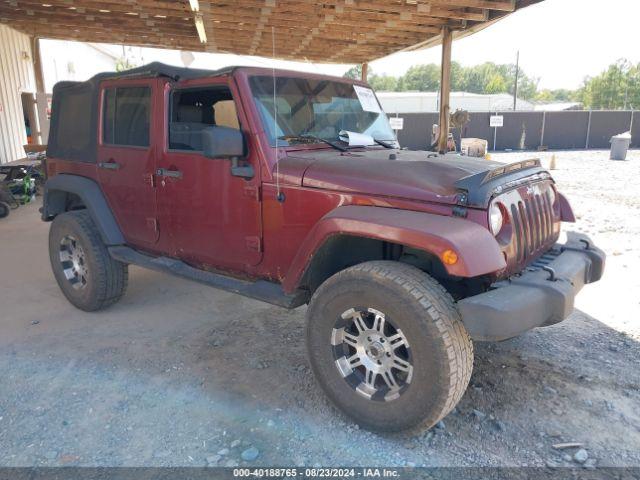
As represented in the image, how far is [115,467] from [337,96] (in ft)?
9.34

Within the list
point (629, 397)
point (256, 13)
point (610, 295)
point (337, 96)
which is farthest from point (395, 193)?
point (256, 13)

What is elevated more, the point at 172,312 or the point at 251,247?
the point at 251,247

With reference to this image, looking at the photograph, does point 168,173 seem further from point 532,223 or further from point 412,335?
point 532,223

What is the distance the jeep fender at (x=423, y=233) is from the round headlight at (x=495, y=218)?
0.16m

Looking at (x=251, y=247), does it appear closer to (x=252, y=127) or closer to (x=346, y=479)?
(x=252, y=127)

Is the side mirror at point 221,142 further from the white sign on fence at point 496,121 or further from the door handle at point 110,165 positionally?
the white sign on fence at point 496,121

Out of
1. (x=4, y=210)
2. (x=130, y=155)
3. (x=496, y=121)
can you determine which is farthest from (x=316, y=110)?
(x=496, y=121)

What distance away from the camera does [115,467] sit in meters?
2.49

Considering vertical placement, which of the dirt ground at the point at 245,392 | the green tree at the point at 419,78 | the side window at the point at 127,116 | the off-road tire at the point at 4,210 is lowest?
the dirt ground at the point at 245,392

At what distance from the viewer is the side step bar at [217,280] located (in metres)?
3.13

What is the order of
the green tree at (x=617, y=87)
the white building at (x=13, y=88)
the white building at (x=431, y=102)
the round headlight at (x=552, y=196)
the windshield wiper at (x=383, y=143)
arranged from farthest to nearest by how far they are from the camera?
the green tree at (x=617, y=87)
the white building at (x=431, y=102)
the white building at (x=13, y=88)
the windshield wiper at (x=383, y=143)
the round headlight at (x=552, y=196)

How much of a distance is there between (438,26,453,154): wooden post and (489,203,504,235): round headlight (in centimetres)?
680

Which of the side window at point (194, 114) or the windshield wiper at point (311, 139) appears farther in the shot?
the side window at point (194, 114)

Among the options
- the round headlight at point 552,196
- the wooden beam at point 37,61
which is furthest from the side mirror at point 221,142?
the wooden beam at point 37,61
